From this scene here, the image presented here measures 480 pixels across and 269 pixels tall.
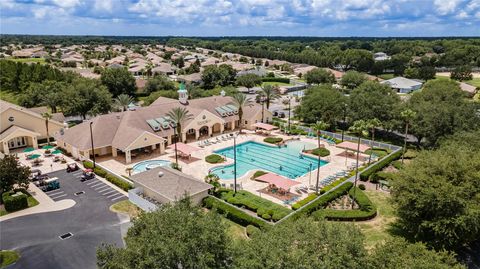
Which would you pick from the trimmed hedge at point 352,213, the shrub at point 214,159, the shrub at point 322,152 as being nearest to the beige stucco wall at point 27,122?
the shrub at point 214,159

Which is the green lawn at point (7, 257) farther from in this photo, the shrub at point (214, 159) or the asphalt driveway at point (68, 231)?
the shrub at point (214, 159)

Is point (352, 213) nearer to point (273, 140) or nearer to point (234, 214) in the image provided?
point (234, 214)

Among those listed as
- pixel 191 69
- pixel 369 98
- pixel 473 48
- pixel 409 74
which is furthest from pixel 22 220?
pixel 473 48

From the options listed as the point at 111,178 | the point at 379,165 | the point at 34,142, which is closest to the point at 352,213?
the point at 379,165

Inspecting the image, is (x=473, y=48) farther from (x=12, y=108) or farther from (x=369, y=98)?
(x=12, y=108)

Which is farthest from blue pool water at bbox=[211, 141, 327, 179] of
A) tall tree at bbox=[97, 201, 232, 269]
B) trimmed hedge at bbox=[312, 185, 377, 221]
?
tall tree at bbox=[97, 201, 232, 269]

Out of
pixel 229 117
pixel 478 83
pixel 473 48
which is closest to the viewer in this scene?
pixel 229 117

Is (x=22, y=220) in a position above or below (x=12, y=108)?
below
